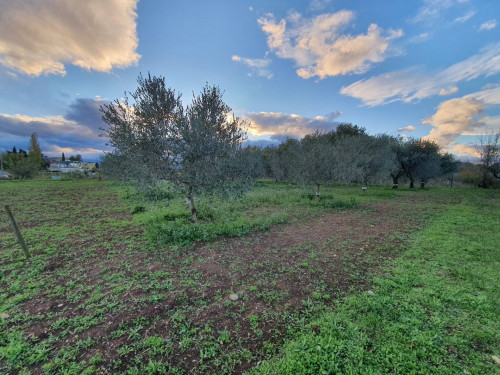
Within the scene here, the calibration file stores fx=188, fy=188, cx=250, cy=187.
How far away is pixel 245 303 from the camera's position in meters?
3.67

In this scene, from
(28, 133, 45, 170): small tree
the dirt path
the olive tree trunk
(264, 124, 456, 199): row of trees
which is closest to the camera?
the dirt path

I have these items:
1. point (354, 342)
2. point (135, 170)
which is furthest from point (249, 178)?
point (354, 342)

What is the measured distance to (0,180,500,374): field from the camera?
8.39 ft

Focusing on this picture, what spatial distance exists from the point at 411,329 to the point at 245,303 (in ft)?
9.03

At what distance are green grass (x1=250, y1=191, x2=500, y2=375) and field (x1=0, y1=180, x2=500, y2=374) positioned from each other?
0.02m

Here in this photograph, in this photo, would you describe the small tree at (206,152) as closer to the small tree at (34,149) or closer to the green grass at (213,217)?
the green grass at (213,217)

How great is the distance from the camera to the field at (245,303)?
256cm

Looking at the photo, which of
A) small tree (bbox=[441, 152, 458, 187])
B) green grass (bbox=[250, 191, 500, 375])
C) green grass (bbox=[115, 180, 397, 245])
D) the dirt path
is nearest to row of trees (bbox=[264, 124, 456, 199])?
small tree (bbox=[441, 152, 458, 187])

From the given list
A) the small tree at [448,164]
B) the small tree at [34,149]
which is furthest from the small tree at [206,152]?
the small tree at [34,149]

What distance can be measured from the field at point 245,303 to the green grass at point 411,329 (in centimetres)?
2

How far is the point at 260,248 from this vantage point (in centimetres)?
625

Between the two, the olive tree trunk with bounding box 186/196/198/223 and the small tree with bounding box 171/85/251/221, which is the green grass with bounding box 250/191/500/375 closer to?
the small tree with bounding box 171/85/251/221

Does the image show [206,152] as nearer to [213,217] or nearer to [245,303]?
[213,217]

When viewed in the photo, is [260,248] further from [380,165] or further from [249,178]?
[380,165]
